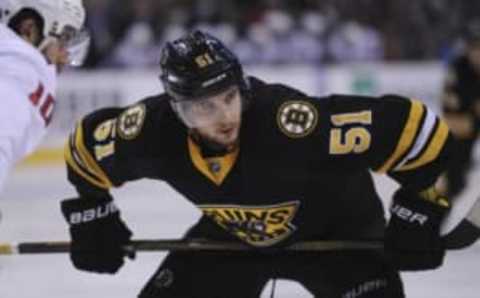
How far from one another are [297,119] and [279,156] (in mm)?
96

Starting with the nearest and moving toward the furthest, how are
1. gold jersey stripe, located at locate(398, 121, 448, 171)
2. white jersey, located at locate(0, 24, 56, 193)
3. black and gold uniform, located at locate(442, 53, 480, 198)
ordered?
white jersey, located at locate(0, 24, 56, 193), gold jersey stripe, located at locate(398, 121, 448, 171), black and gold uniform, located at locate(442, 53, 480, 198)

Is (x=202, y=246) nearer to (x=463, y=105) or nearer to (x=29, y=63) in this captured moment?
(x=29, y=63)

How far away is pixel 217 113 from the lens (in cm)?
250

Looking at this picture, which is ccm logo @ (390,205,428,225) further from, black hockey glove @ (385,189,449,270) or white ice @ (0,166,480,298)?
white ice @ (0,166,480,298)

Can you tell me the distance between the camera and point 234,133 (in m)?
2.53

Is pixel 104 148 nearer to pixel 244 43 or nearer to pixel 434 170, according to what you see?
pixel 434 170

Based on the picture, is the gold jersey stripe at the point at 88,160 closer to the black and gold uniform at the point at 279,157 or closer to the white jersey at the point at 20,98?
the black and gold uniform at the point at 279,157

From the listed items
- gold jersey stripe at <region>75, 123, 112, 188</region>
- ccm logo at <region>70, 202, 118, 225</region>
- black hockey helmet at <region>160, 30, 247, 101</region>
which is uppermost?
black hockey helmet at <region>160, 30, 247, 101</region>

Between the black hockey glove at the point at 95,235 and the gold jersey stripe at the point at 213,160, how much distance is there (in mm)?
330

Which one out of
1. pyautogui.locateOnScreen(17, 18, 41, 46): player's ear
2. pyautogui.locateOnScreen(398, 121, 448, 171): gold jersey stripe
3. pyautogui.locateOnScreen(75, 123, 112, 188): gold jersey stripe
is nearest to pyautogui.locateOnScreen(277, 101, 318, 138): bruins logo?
pyautogui.locateOnScreen(398, 121, 448, 171): gold jersey stripe

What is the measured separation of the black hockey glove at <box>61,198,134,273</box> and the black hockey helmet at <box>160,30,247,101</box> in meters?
0.44

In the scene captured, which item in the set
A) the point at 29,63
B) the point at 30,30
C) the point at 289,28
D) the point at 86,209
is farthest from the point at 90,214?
the point at 289,28

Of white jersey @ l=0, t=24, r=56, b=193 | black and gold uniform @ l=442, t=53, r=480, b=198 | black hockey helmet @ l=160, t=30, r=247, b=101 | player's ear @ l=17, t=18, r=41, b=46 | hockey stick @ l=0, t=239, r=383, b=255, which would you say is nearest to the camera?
white jersey @ l=0, t=24, r=56, b=193

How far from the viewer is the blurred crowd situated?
28.8 ft
